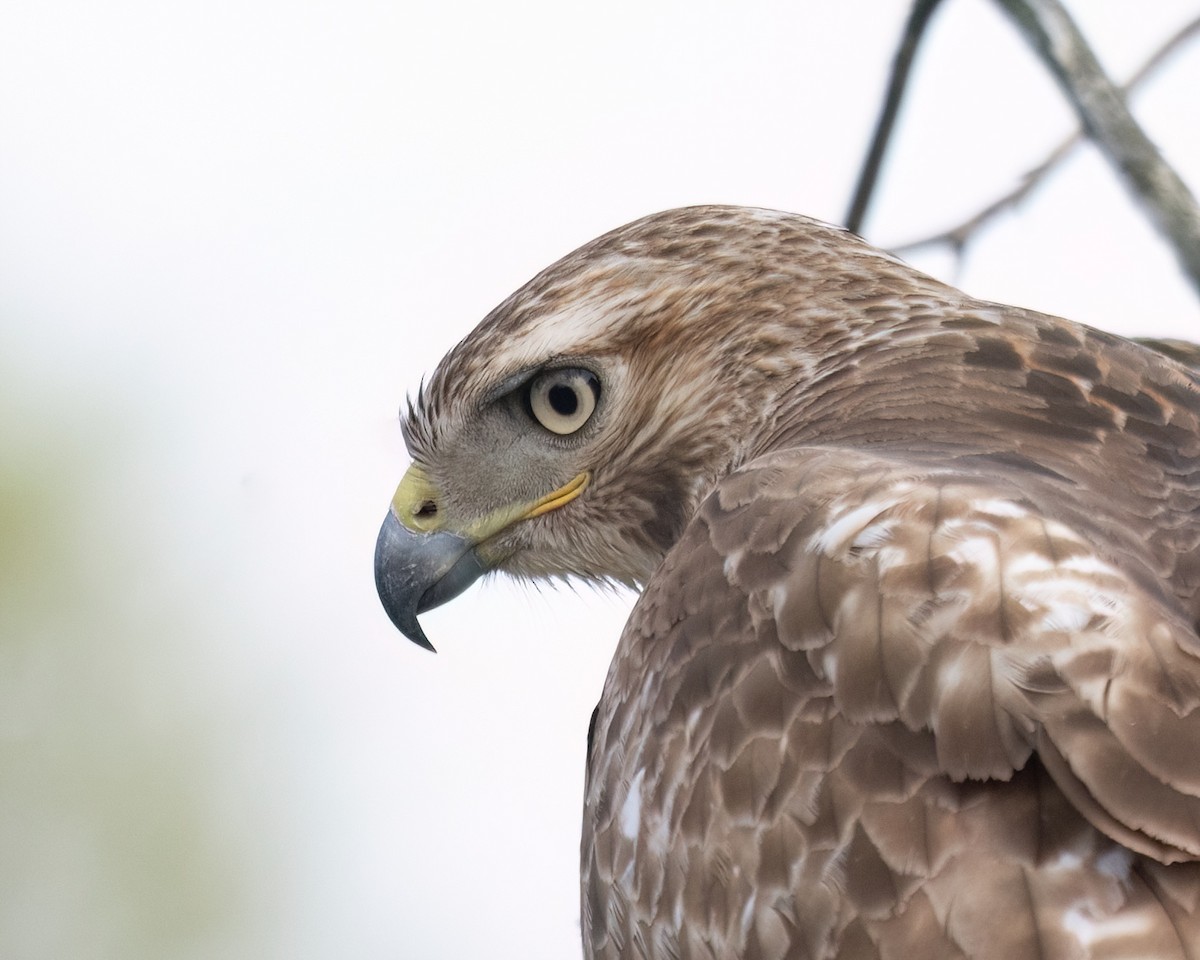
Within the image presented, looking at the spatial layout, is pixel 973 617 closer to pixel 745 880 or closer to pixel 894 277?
pixel 745 880

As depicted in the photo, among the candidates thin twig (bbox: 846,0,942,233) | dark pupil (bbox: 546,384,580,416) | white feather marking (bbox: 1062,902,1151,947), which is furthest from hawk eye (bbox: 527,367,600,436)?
white feather marking (bbox: 1062,902,1151,947)

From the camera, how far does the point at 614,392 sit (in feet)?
10.9

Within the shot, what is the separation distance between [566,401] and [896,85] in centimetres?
101

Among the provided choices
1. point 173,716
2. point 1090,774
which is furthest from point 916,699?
point 173,716

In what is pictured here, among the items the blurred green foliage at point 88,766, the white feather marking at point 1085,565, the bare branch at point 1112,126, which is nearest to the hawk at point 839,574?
the white feather marking at point 1085,565

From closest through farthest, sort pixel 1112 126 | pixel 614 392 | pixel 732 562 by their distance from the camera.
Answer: pixel 732 562 → pixel 1112 126 → pixel 614 392

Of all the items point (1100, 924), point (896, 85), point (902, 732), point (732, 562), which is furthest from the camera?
point (896, 85)

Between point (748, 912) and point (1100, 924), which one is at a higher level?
point (1100, 924)

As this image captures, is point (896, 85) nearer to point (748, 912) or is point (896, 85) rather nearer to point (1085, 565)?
point (1085, 565)

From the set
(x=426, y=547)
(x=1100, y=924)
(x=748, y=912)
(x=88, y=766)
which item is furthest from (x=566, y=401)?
(x=88, y=766)

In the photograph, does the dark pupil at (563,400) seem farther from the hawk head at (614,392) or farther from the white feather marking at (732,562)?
the white feather marking at (732,562)

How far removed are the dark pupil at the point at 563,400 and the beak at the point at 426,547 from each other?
14 cm

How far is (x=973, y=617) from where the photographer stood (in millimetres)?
1962

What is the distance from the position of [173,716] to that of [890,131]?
20.6 ft
